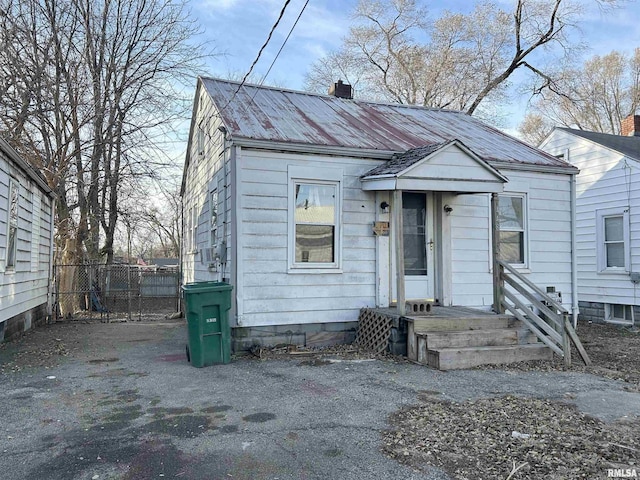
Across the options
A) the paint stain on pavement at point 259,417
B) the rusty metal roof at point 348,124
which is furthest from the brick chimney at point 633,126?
the paint stain on pavement at point 259,417

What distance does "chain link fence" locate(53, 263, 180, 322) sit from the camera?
13508 mm

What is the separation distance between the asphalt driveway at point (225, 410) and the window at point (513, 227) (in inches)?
136

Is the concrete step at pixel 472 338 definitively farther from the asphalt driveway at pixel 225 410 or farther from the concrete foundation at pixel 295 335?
the concrete foundation at pixel 295 335

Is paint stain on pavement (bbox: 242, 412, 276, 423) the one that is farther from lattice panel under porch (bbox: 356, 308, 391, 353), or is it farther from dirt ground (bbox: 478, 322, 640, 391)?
dirt ground (bbox: 478, 322, 640, 391)

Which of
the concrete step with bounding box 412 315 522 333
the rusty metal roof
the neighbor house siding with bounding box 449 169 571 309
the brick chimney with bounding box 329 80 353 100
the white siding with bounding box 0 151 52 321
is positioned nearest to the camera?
the concrete step with bounding box 412 315 522 333

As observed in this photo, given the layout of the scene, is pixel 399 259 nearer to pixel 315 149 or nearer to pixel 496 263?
pixel 496 263

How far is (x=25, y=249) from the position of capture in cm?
949

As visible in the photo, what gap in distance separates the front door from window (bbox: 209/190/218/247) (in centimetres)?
352

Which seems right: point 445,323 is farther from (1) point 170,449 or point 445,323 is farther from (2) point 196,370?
(1) point 170,449

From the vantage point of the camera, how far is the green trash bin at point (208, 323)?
6.59m

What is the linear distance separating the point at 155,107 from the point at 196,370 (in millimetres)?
11479

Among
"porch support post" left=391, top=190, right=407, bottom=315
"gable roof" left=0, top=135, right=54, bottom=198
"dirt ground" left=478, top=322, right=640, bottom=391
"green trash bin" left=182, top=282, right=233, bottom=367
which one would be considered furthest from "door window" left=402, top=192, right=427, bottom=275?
"gable roof" left=0, top=135, right=54, bottom=198

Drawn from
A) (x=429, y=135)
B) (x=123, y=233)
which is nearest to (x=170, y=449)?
(x=429, y=135)

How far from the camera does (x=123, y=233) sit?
24406 millimetres
